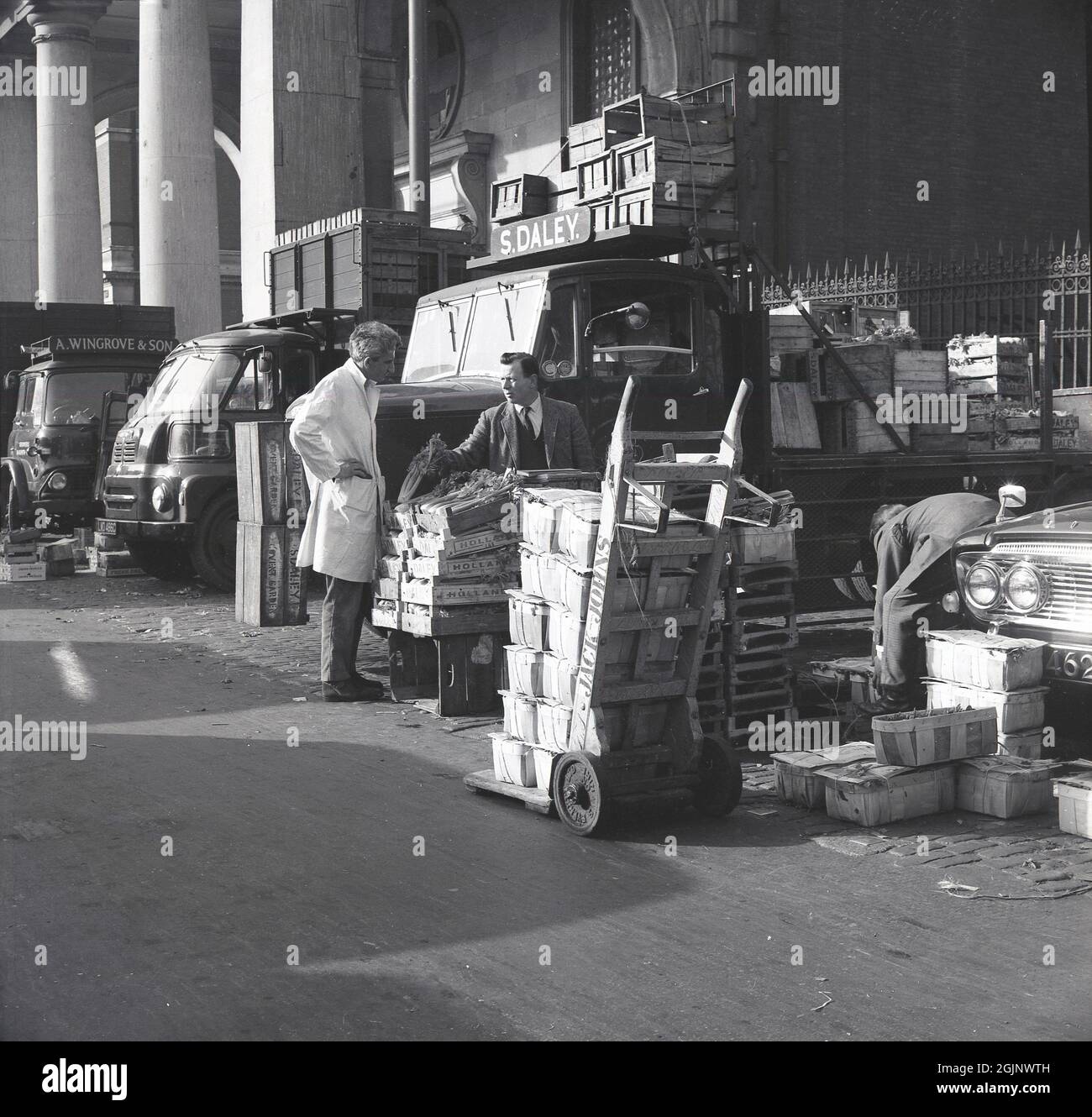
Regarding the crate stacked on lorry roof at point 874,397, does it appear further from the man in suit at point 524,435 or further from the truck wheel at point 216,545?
the truck wheel at point 216,545

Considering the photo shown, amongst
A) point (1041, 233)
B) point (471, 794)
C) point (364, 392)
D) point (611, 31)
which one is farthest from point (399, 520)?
point (1041, 233)

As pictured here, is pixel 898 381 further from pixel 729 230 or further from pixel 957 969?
pixel 957 969

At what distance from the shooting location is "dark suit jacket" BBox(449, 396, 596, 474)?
28.8ft

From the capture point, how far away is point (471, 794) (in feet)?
20.9

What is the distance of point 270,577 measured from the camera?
11406 millimetres

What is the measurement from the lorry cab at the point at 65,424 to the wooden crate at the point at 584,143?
7987mm

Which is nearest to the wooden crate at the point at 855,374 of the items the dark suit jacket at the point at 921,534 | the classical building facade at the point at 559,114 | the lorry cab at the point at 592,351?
the lorry cab at the point at 592,351

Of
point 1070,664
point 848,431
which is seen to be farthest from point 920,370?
point 1070,664

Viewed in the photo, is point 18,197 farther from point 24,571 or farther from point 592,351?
point 592,351

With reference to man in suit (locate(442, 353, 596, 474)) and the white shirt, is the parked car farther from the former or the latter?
the white shirt

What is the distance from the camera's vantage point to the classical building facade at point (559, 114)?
798 inches

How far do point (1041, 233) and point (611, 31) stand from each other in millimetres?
8625

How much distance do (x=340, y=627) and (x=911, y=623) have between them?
3.43 meters

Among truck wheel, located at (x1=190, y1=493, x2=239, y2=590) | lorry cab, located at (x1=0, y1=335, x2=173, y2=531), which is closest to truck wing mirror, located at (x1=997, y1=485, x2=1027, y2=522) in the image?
truck wheel, located at (x1=190, y1=493, x2=239, y2=590)
